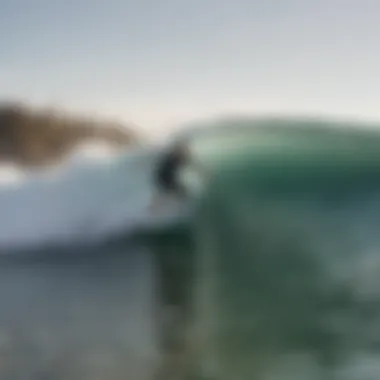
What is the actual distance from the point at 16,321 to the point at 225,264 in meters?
0.29

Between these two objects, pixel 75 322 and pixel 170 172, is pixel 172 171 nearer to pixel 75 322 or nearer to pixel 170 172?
pixel 170 172

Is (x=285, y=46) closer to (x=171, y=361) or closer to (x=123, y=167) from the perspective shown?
(x=123, y=167)

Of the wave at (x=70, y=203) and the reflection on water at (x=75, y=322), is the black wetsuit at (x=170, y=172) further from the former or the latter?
the reflection on water at (x=75, y=322)

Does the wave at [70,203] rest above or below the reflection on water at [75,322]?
above

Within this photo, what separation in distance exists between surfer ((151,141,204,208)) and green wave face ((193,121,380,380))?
0.03 metres

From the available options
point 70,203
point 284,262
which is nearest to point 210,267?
point 284,262

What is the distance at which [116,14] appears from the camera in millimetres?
1051

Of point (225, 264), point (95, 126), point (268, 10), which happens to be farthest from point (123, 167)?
point (268, 10)

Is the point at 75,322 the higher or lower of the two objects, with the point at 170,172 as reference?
lower

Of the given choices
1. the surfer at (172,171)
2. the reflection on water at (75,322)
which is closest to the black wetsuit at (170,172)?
the surfer at (172,171)

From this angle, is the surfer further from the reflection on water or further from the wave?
the reflection on water

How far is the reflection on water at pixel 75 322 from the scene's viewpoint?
1010 millimetres

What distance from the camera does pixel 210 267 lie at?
3.36 ft

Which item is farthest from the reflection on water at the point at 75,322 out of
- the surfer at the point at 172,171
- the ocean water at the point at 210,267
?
the surfer at the point at 172,171
